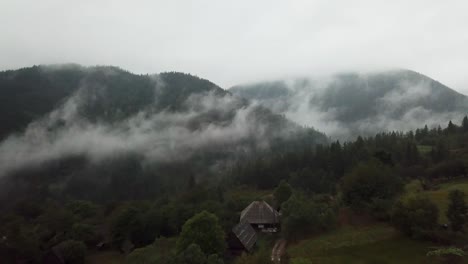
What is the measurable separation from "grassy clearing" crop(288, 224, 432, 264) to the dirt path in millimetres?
1500

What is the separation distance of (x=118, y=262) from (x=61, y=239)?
17.0 metres

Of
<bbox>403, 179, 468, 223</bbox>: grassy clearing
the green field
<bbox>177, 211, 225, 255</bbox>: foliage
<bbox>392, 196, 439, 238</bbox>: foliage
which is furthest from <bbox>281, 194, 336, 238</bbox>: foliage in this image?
A: <bbox>177, 211, 225, 255</bbox>: foliage

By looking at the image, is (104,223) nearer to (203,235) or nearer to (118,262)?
(118,262)

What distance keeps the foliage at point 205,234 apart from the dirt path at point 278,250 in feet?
23.4

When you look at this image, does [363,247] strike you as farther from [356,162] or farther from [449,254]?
[356,162]

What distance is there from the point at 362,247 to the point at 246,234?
1976cm

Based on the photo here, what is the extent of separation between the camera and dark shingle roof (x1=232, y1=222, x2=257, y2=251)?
184 feet

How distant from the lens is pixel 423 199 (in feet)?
152

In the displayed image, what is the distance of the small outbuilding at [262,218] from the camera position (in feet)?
222

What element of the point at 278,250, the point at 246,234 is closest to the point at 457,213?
the point at 278,250

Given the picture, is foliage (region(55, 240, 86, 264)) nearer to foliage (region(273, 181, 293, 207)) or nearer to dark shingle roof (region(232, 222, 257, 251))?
dark shingle roof (region(232, 222, 257, 251))

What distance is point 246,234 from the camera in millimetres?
59469

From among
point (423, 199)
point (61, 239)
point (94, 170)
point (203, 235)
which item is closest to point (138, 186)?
point (94, 170)

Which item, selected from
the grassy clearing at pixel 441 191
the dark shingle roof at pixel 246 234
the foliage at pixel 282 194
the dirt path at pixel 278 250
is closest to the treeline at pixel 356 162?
the grassy clearing at pixel 441 191
